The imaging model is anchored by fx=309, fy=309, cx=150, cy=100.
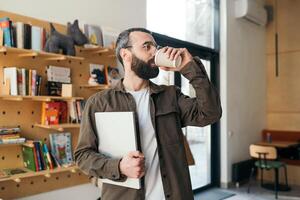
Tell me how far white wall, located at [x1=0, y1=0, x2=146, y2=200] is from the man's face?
66.1 inches

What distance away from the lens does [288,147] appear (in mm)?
5508

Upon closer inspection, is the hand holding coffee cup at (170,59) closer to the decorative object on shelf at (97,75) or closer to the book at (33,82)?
the book at (33,82)

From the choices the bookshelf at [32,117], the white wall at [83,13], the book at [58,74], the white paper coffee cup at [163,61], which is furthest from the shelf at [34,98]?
the white paper coffee cup at [163,61]

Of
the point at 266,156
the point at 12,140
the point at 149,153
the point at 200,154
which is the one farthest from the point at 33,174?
the point at 266,156

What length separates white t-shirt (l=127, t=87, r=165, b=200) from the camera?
50.5 inches

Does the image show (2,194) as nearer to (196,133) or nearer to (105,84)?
(105,84)

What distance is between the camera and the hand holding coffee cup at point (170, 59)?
1.26m

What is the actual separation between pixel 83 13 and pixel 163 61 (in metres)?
2.15

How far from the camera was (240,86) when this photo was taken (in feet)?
19.3

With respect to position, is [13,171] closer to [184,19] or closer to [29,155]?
[29,155]

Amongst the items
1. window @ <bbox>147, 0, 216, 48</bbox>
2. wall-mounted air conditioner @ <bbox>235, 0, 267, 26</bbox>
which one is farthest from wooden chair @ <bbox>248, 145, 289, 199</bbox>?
wall-mounted air conditioner @ <bbox>235, 0, 267, 26</bbox>

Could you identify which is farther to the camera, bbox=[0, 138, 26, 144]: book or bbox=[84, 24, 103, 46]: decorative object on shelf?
bbox=[84, 24, 103, 46]: decorative object on shelf

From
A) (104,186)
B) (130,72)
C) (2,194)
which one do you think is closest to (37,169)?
(2,194)

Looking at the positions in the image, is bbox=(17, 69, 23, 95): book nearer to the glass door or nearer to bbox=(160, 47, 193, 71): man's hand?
bbox=(160, 47, 193, 71): man's hand
